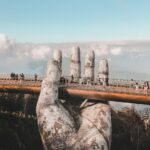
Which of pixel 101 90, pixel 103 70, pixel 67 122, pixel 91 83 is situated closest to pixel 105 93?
pixel 101 90

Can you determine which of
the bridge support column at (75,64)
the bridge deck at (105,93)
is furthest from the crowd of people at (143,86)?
the bridge support column at (75,64)

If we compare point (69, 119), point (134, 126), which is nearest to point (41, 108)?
point (69, 119)

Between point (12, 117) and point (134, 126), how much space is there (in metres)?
27.2

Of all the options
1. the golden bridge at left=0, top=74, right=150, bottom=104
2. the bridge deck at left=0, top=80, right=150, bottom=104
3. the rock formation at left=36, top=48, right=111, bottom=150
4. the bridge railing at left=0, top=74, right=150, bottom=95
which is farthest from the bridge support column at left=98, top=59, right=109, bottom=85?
the rock formation at left=36, top=48, right=111, bottom=150

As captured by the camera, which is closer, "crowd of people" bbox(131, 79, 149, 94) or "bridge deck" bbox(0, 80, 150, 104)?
"crowd of people" bbox(131, 79, 149, 94)

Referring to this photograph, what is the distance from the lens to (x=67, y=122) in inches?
1934

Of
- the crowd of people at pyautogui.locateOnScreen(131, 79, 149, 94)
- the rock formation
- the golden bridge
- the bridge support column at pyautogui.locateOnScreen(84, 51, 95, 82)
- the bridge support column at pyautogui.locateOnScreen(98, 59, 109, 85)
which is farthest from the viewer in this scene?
the bridge support column at pyautogui.locateOnScreen(84, 51, 95, 82)

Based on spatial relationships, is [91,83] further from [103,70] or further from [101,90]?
[101,90]

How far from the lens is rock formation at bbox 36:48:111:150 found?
48.1m

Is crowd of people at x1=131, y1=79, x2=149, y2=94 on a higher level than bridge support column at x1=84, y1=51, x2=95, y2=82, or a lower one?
lower

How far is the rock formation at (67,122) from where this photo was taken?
1893 inches

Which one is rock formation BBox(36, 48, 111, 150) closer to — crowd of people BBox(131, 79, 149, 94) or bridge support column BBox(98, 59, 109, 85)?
crowd of people BBox(131, 79, 149, 94)

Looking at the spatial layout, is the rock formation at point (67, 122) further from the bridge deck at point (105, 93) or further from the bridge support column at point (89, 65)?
the bridge support column at point (89, 65)

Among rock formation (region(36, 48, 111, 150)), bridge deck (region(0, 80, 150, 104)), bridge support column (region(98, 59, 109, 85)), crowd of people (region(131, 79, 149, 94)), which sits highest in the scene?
bridge support column (region(98, 59, 109, 85))
